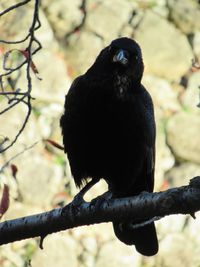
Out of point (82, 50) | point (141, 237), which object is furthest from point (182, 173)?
point (141, 237)

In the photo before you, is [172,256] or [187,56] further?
[187,56]

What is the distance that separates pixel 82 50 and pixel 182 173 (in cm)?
235

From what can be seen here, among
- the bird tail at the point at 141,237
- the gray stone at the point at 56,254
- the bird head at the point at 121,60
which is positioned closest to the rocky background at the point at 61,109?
the gray stone at the point at 56,254

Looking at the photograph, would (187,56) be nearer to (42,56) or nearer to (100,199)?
(42,56)

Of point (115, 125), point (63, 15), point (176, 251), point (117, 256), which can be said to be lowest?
point (176, 251)

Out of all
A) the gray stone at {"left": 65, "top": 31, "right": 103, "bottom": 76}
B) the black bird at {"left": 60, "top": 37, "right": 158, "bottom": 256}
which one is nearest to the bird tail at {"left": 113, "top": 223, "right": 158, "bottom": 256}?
the black bird at {"left": 60, "top": 37, "right": 158, "bottom": 256}

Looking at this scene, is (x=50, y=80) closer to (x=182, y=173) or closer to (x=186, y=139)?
(x=186, y=139)

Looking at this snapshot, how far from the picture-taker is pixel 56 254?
9.16 m

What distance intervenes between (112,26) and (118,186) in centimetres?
702

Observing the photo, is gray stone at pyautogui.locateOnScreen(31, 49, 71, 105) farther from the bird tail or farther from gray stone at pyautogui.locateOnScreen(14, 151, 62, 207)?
the bird tail

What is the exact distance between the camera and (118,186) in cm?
427

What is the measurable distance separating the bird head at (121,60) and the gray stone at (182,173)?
5657mm

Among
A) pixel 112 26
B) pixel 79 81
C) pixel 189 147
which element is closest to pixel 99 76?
pixel 79 81

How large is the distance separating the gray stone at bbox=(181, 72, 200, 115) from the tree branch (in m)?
7.27
